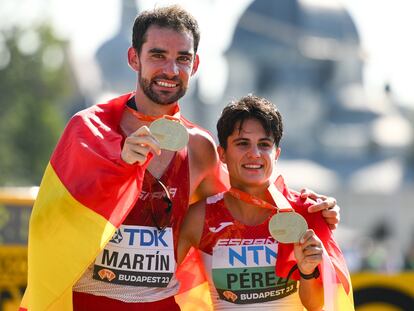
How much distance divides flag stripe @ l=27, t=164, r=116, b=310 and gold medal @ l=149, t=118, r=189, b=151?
1.31 ft

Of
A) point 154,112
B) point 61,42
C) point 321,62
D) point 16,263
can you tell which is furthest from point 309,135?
point 154,112

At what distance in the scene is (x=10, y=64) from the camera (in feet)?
165

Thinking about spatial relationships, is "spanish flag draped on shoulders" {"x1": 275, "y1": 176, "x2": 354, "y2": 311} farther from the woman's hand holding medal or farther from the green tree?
the green tree

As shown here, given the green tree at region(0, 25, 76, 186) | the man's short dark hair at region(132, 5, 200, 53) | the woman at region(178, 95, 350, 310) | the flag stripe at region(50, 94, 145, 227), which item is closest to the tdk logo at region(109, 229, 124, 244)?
the flag stripe at region(50, 94, 145, 227)

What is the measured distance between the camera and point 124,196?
4.90 metres

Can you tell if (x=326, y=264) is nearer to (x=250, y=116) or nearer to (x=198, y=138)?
(x=250, y=116)

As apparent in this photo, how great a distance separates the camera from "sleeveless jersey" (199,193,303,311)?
17.1ft

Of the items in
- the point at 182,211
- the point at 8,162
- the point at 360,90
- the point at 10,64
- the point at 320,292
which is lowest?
the point at 320,292

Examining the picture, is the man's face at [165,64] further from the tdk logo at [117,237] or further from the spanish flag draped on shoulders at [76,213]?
the tdk logo at [117,237]

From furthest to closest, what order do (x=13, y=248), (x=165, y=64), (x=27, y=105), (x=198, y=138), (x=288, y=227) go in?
1. (x=27, y=105)
2. (x=13, y=248)
3. (x=198, y=138)
4. (x=165, y=64)
5. (x=288, y=227)

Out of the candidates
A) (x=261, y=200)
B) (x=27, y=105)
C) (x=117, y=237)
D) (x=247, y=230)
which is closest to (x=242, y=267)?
(x=247, y=230)

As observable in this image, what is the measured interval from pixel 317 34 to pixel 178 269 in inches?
2937

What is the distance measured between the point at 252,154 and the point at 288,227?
1.25 ft

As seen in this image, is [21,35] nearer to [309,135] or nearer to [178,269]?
[309,135]
